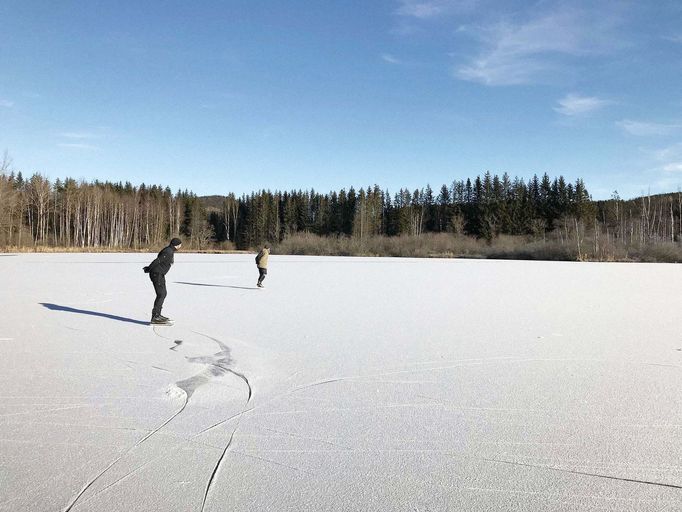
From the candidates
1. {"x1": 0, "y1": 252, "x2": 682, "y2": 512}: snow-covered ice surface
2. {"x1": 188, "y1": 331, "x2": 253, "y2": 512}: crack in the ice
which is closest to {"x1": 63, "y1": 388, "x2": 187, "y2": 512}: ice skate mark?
{"x1": 0, "y1": 252, "x2": 682, "y2": 512}: snow-covered ice surface

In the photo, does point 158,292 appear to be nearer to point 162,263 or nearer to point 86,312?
point 162,263

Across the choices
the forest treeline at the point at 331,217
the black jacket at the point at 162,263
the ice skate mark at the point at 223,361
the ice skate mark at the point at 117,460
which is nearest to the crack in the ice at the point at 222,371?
the ice skate mark at the point at 223,361

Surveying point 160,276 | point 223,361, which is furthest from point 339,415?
point 160,276

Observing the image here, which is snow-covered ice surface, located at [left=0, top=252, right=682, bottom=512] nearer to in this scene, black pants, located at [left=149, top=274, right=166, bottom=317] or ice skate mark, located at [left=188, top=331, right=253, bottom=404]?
ice skate mark, located at [left=188, top=331, right=253, bottom=404]

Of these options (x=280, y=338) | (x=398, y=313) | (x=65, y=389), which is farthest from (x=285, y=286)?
(x=65, y=389)

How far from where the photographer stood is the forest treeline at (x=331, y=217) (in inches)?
1928

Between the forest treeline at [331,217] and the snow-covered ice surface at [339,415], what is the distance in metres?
36.6

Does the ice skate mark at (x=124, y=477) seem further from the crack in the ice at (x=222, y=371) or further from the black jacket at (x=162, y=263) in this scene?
the black jacket at (x=162, y=263)

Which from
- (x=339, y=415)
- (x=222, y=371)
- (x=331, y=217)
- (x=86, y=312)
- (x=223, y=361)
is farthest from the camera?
(x=331, y=217)

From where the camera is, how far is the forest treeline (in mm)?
48969

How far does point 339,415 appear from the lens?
11.2 ft

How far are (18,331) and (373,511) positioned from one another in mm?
6255

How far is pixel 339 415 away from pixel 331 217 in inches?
3096

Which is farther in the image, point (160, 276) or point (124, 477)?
point (160, 276)
